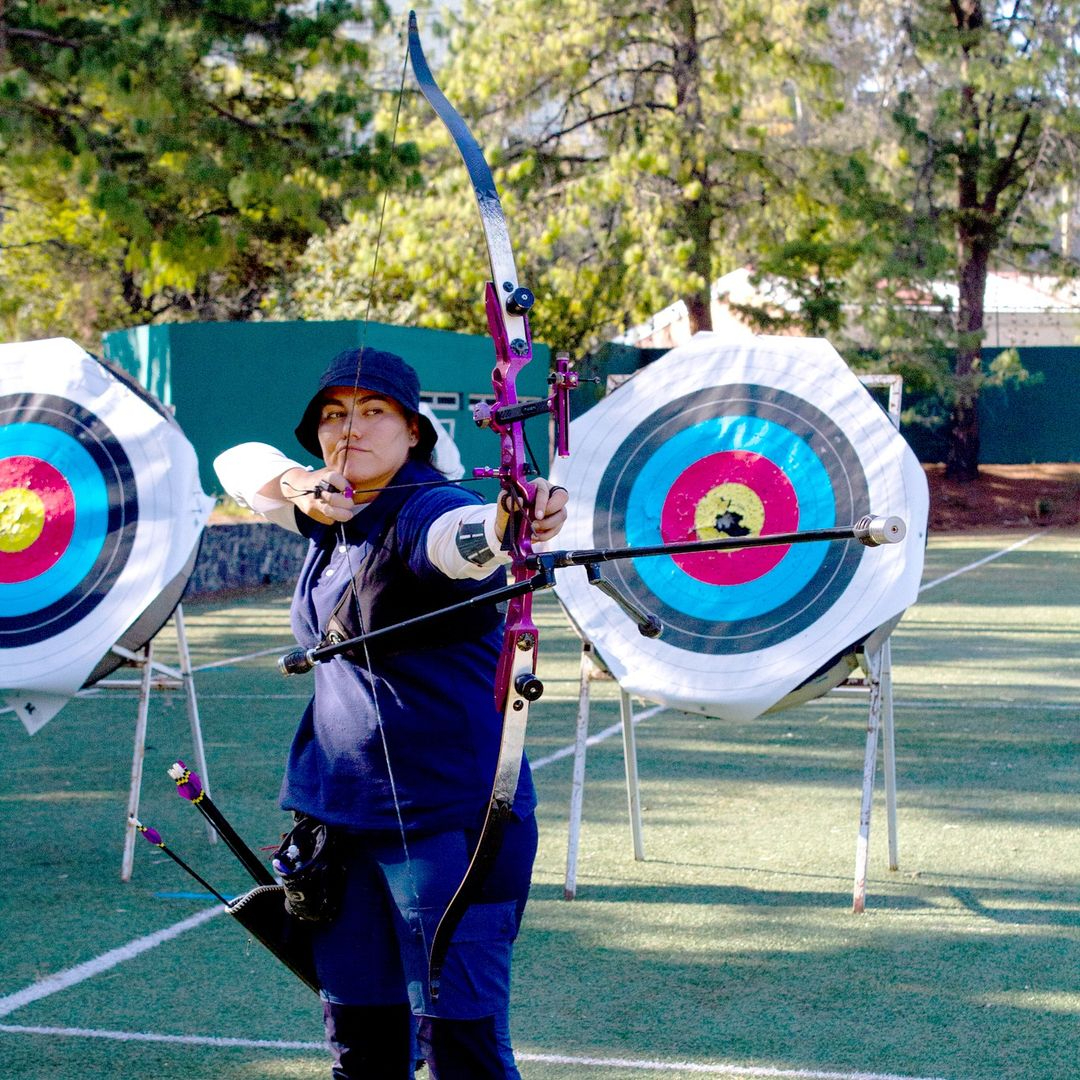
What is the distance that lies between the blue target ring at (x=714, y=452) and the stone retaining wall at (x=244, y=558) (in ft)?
26.5

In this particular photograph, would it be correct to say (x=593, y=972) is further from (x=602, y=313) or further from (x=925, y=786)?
(x=602, y=313)

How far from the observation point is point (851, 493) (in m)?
3.91

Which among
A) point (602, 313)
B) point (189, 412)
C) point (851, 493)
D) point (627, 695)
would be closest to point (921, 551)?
point (851, 493)

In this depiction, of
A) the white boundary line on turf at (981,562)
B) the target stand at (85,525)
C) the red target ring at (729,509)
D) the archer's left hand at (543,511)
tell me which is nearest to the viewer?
the archer's left hand at (543,511)

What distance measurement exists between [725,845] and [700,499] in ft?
3.54

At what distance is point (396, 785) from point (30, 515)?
2.76 m

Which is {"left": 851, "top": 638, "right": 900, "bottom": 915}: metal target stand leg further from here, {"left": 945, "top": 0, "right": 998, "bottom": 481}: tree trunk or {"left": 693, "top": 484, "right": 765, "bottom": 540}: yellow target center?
{"left": 945, "top": 0, "right": 998, "bottom": 481}: tree trunk

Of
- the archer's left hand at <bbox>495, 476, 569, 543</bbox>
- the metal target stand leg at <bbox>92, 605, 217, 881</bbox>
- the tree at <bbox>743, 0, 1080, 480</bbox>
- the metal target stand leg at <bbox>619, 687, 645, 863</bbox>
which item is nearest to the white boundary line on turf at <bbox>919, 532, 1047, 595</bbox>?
the tree at <bbox>743, 0, 1080, 480</bbox>

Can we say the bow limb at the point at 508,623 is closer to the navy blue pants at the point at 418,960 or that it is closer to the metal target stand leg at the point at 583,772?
the navy blue pants at the point at 418,960

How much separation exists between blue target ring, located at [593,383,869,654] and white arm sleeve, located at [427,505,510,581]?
211cm

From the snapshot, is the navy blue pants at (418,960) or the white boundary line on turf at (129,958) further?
the white boundary line on turf at (129,958)

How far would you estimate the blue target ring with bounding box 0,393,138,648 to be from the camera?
166 inches

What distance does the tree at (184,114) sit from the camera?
9828mm

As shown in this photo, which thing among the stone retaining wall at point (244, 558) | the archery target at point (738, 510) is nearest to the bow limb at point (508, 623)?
the archery target at point (738, 510)
